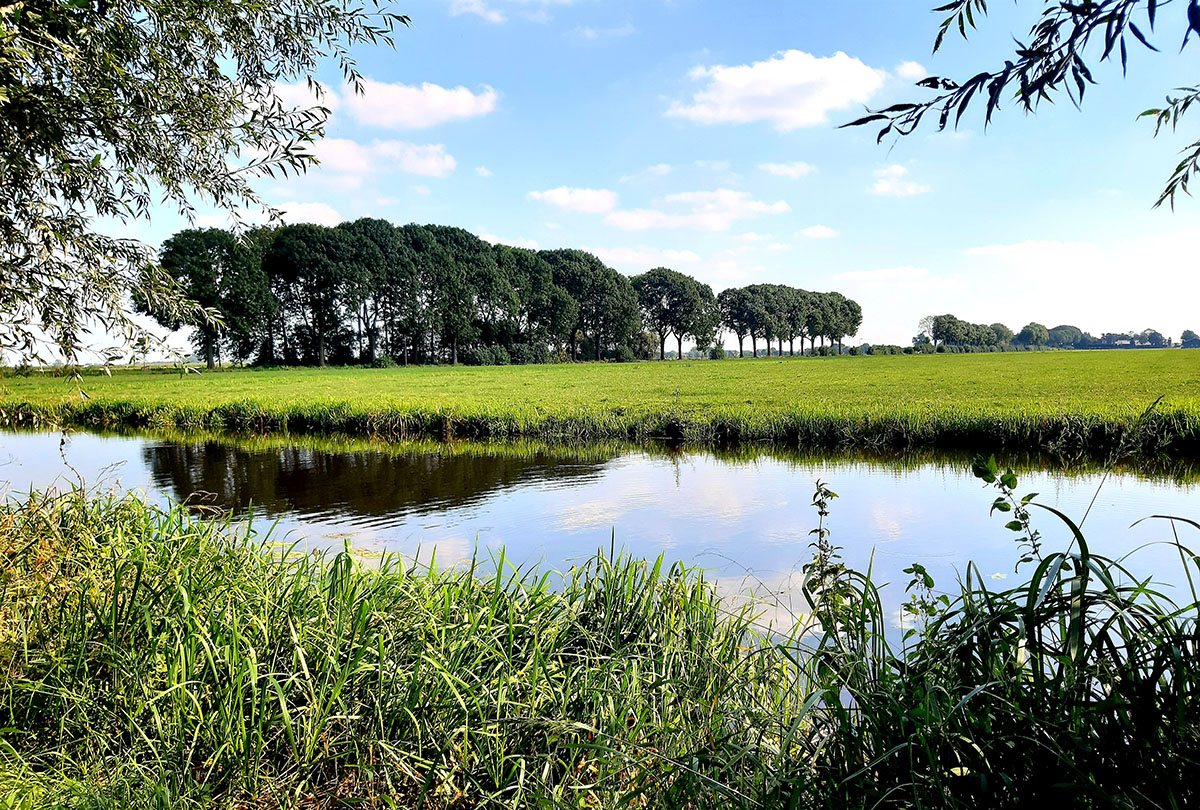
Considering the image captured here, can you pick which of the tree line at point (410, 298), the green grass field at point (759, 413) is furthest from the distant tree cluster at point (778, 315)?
the green grass field at point (759, 413)

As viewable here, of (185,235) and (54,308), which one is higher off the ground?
(185,235)

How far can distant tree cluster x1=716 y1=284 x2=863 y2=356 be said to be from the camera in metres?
94.1

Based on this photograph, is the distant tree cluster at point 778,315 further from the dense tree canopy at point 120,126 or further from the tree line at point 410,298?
the dense tree canopy at point 120,126

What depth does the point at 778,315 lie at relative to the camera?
96750 millimetres

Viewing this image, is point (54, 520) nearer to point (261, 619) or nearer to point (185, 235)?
point (261, 619)

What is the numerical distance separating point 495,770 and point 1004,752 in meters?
1.79

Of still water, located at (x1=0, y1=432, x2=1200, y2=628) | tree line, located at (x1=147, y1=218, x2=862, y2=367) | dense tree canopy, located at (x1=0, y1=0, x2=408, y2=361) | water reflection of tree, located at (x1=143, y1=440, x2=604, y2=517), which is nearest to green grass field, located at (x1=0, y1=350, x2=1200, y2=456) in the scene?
still water, located at (x1=0, y1=432, x2=1200, y2=628)

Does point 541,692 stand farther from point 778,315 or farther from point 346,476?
point 778,315

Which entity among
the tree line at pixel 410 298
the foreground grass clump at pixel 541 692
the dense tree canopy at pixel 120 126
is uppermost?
the tree line at pixel 410 298

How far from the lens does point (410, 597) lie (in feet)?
12.4

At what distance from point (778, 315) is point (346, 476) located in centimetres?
9034

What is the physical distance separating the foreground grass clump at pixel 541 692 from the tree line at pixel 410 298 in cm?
4064

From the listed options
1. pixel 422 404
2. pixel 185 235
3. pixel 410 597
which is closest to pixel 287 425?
pixel 422 404

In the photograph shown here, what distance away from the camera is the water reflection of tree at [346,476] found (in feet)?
32.6
